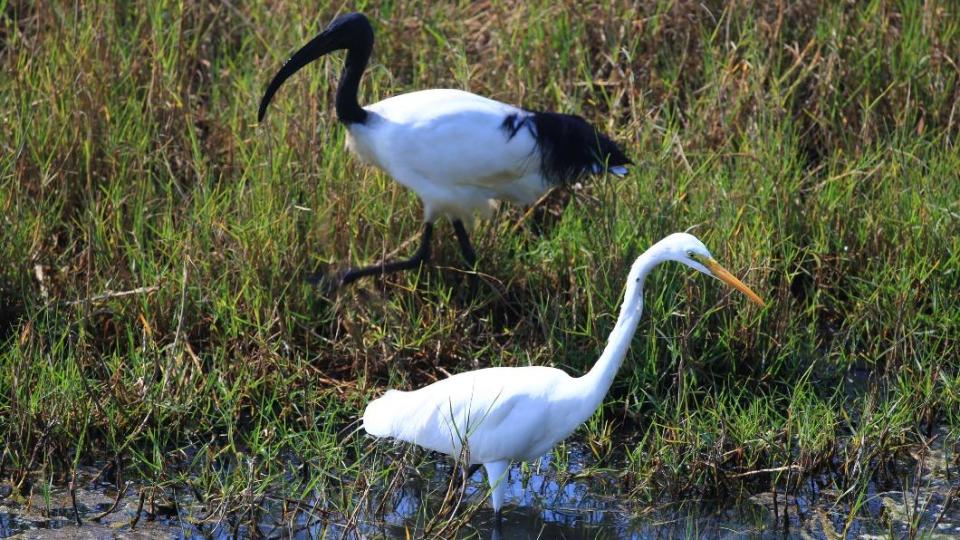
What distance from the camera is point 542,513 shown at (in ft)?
14.3

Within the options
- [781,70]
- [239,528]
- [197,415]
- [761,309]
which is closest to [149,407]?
[197,415]

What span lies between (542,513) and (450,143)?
1529 millimetres

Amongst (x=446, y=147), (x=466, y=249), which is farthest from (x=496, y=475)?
(x=446, y=147)

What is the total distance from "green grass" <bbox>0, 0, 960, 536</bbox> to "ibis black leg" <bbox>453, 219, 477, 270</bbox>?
0.33ft

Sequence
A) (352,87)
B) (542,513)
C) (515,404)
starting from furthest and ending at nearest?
(352,87)
(542,513)
(515,404)

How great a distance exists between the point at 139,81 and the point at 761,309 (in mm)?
2953

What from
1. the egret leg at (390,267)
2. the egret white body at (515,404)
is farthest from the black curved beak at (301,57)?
the egret white body at (515,404)

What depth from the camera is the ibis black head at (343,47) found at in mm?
5332

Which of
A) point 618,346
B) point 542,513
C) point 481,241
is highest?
point 618,346

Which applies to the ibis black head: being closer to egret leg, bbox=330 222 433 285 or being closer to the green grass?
the green grass

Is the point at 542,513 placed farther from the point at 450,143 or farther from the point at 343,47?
the point at 343,47

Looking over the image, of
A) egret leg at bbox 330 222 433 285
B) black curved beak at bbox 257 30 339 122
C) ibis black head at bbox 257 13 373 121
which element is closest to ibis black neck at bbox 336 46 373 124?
ibis black head at bbox 257 13 373 121

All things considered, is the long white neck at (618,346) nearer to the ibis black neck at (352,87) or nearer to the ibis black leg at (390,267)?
the ibis black leg at (390,267)

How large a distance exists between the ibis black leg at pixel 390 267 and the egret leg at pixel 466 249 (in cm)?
13
